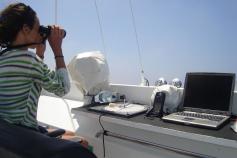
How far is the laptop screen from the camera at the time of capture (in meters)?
1.37

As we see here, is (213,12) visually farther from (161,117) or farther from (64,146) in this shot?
(64,146)

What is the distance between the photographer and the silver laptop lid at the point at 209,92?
1367mm

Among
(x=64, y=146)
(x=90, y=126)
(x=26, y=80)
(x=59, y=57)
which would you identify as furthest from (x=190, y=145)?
(x=64, y=146)

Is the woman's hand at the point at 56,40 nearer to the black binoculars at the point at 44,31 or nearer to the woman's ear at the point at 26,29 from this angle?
the black binoculars at the point at 44,31

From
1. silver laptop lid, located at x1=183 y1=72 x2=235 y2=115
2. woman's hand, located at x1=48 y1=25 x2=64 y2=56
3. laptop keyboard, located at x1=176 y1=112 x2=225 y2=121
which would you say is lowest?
laptop keyboard, located at x1=176 y1=112 x2=225 y2=121

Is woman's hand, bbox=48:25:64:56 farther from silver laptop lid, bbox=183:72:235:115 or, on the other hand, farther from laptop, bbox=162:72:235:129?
silver laptop lid, bbox=183:72:235:115

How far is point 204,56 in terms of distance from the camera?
2.62 m

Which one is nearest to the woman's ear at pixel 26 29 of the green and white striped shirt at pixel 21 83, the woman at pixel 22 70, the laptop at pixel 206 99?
the woman at pixel 22 70

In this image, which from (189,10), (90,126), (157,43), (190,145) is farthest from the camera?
(157,43)

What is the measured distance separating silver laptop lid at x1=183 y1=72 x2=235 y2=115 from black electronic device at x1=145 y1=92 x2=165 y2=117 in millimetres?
142

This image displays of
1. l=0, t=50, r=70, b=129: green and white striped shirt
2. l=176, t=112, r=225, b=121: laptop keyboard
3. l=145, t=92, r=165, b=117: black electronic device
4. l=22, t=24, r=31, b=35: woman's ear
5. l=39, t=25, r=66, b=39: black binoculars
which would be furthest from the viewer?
l=145, t=92, r=165, b=117: black electronic device

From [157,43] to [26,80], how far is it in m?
2.23

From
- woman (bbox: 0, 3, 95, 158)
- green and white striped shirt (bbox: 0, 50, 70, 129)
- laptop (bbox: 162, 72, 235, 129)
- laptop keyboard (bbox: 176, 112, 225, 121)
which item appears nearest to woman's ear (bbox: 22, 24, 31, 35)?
woman (bbox: 0, 3, 95, 158)

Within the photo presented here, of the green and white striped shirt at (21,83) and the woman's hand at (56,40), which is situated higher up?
the woman's hand at (56,40)
